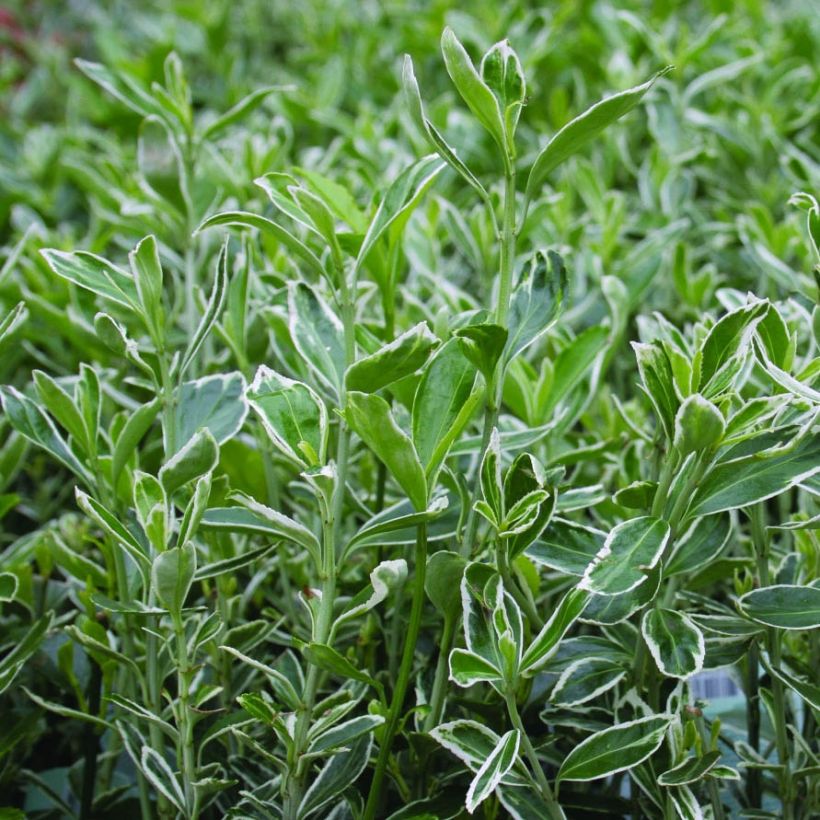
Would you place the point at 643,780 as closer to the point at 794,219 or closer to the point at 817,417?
the point at 817,417

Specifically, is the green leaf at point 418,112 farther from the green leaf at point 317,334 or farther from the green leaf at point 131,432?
the green leaf at point 131,432

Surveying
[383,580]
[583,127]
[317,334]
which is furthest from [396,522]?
[583,127]

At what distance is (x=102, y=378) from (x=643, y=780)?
804mm

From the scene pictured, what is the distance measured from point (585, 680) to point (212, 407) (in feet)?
1.45

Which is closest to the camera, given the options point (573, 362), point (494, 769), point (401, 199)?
point (494, 769)

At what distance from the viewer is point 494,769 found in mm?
783

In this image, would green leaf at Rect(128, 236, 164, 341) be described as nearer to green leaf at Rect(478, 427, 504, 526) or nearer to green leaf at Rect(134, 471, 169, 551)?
green leaf at Rect(134, 471, 169, 551)

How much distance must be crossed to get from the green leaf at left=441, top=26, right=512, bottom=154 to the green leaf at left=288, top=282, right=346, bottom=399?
0.24 meters

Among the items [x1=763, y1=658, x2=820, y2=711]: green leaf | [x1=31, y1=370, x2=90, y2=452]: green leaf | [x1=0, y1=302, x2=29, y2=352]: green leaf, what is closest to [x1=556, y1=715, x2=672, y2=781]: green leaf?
[x1=763, y1=658, x2=820, y2=711]: green leaf

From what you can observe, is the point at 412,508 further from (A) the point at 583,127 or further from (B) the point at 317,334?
(A) the point at 583,127

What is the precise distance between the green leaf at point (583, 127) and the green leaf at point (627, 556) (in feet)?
0.97

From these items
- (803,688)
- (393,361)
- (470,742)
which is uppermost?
(393,361)

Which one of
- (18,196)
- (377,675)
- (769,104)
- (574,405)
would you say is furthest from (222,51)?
(377,675)

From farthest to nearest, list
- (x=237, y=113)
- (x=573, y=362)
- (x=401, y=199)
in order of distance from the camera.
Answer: (x=237, y=113)
(x=573, y=362)
(x=401, y=199)
